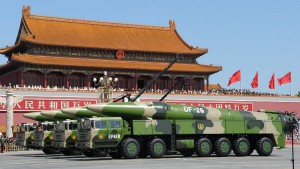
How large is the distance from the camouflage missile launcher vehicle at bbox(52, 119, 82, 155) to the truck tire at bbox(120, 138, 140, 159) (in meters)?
2.89

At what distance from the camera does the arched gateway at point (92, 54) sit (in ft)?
224

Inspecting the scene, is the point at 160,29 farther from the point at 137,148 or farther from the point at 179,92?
the point at 137,148

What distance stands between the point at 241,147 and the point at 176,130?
13.3 feet

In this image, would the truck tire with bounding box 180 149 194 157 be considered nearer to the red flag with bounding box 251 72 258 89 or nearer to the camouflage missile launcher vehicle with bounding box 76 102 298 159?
the camouflage missile launcher vehicle with bounding box 76 102 298 159

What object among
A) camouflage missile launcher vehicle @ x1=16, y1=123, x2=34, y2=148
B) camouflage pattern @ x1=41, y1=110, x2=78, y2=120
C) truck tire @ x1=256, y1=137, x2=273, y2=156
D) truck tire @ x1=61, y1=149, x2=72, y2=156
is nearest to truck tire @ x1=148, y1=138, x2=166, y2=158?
truck tire @ x1=256, y1=137, x2=273, y2=156

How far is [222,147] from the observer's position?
34.4 meters

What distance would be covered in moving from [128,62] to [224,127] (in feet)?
130

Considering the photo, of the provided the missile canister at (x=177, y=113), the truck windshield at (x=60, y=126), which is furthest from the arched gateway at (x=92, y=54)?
the missile canister at (x=177, y=113)

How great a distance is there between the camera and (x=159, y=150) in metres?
32.4

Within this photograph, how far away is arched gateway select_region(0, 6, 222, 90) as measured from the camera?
68.2 metres

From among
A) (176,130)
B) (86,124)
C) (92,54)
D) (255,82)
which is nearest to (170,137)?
(176,130)

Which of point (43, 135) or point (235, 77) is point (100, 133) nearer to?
point (43, 135)

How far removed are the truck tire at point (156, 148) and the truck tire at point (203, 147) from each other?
7.37 ft

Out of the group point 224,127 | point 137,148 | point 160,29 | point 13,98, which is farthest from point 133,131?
point 160,29
